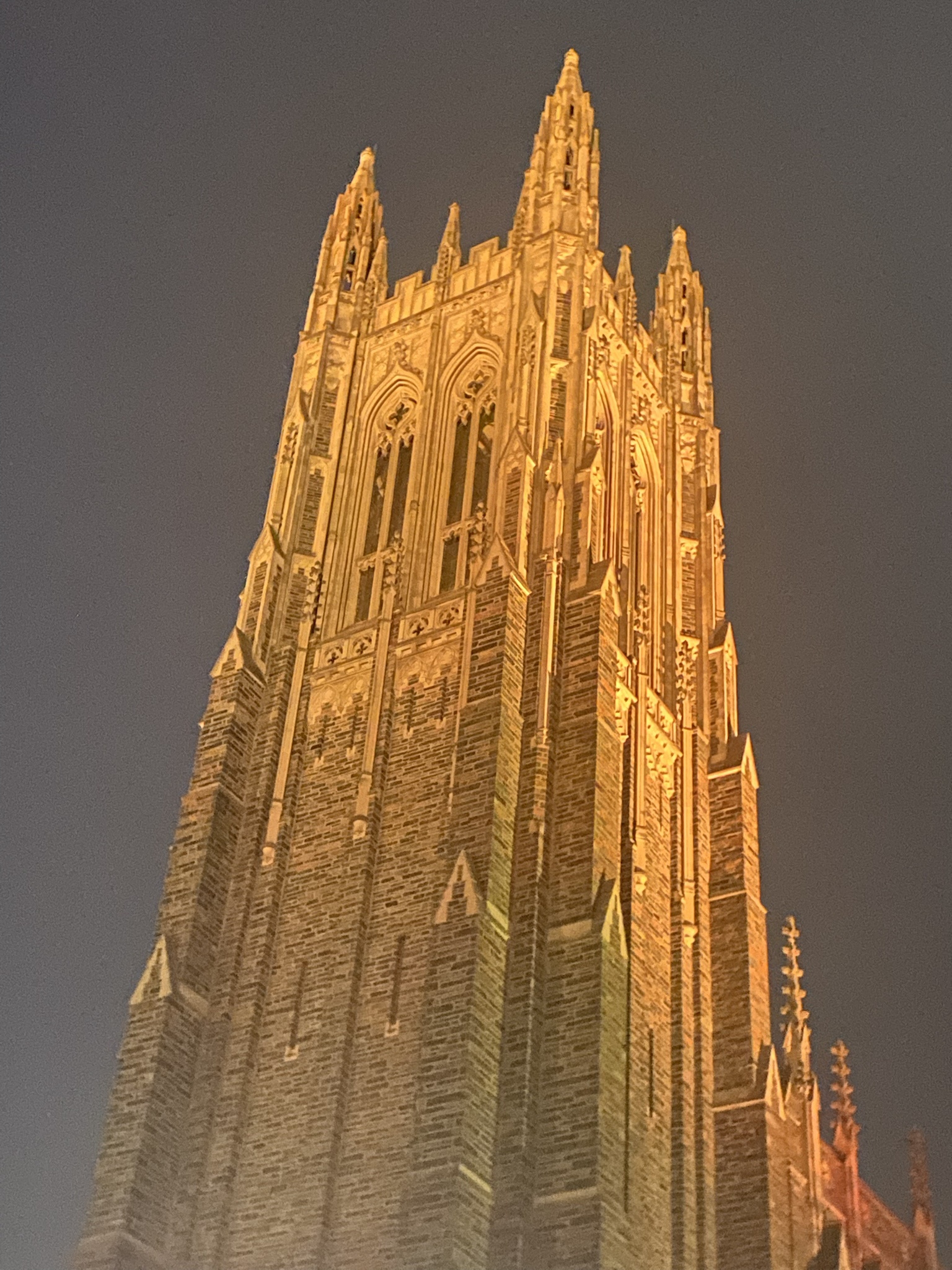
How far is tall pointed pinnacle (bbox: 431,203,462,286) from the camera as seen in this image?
40375mm

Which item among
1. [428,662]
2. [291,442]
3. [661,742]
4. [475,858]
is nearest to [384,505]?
[291,442]

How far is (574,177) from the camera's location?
133ft

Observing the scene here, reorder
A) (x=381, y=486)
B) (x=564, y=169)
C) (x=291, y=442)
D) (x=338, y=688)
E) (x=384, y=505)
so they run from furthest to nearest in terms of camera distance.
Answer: (x=564, y=169)
(x=291, y=442)
(x=381, y=486)
(x=384, y=505)
(x=338, y=688)

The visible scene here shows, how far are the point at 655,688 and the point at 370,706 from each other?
229 inches

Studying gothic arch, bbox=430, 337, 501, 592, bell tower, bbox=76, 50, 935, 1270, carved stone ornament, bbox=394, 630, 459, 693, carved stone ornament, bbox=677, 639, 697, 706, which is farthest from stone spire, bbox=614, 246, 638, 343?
carved stone ornament, bbox=394, 630, 459, 693

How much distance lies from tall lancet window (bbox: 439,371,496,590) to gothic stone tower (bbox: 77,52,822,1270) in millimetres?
88

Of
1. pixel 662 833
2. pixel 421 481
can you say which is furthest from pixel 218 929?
pixel 421 481

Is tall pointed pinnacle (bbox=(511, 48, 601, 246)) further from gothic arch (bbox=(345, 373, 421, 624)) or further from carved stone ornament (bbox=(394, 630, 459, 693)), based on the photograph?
carved stone ornament (bbox=(394, 630, 459, 693))

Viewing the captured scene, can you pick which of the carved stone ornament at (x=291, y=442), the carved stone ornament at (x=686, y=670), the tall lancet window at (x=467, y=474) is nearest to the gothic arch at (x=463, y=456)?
the tall lancet window at (x=467, y=474)

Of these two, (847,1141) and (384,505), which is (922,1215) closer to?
(847,1141)

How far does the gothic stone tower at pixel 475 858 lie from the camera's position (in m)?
26.0

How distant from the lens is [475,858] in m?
28.0

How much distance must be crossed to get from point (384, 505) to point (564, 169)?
9.32 metres

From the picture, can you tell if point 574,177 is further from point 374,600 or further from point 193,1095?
point 193,1095
